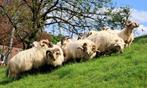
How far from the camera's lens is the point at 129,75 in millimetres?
14203

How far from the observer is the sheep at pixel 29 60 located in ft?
59.8

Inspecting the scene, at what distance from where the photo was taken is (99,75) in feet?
50.0

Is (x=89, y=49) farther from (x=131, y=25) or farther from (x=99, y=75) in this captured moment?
(x=99, y=75)

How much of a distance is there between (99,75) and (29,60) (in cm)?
368

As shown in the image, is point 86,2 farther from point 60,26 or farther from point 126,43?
point 126,43

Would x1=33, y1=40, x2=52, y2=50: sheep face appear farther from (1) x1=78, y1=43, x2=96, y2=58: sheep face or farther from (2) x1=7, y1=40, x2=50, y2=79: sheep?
(1) x1=78, y1=43, x2=96, y2=58: sheep face

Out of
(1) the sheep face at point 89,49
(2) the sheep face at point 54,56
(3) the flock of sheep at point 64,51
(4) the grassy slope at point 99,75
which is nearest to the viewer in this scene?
(4) the grassy slope at point 99,75

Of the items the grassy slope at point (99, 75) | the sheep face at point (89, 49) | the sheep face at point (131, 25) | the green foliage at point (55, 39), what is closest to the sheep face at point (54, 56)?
the grassy slope at point (99, 75)

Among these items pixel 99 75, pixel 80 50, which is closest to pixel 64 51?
pixel 80 50

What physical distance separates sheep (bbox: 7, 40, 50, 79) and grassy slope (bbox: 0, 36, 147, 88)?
1.14ft

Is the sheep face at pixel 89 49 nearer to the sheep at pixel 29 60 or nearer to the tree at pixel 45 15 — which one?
the sheep at pixel 29 60

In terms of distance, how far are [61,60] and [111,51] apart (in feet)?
6.04

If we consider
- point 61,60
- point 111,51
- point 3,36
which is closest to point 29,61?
point 61,60

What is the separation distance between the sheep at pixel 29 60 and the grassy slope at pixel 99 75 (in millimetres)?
348
